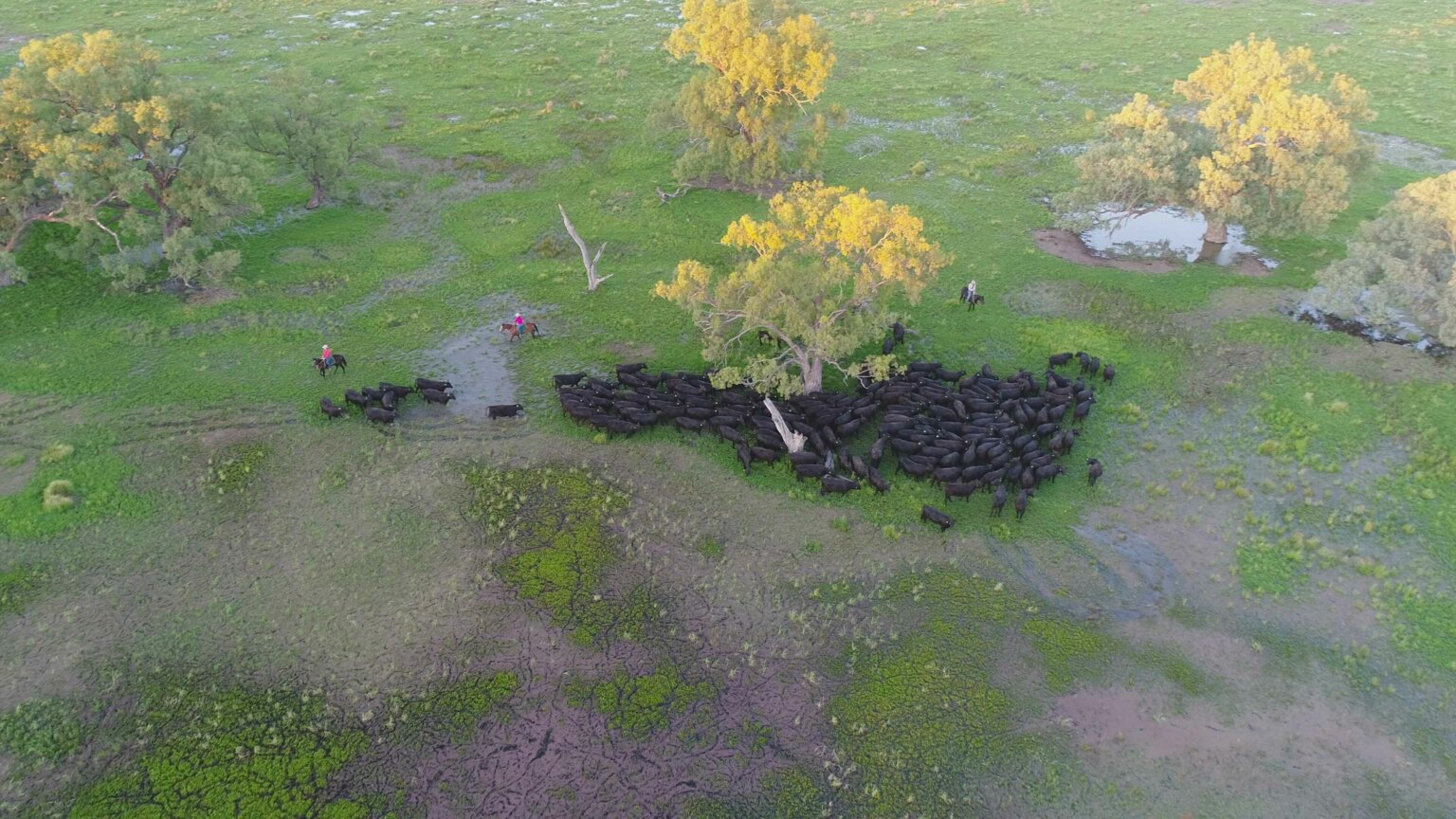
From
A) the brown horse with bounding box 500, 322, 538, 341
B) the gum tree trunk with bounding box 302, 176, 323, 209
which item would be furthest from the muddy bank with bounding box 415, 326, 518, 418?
the gum tree trunk with bounding box 302, 176, 323, 209

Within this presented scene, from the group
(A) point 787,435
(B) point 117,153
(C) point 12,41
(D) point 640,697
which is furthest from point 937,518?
(C) point 12,41

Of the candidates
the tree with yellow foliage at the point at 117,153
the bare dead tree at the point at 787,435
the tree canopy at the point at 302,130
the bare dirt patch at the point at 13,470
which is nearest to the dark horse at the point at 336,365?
the tree with yellow foliage at the point at 117,153

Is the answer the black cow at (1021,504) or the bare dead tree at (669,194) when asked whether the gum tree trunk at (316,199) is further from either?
the black cow at (1021,504)

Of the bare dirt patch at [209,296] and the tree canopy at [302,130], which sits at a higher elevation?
the tree canopy at [302,130]

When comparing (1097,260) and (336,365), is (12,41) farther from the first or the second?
(1097,260)

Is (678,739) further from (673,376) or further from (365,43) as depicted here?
(365,43)

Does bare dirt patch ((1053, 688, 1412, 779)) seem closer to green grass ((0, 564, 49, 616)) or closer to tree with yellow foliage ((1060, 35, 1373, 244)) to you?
tree with yellow foliage ((1060, 35, 1373, 244))
